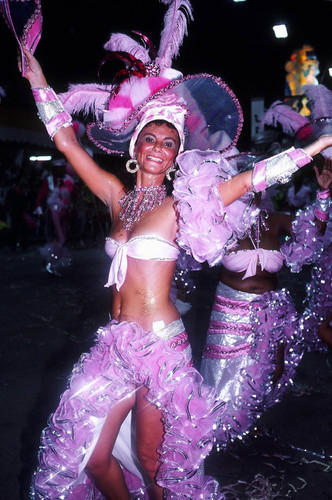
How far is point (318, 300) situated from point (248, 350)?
4.99 ft

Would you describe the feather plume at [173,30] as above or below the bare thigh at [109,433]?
above

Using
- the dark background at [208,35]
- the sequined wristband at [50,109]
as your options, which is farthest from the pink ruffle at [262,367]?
the dark background at [208,35]

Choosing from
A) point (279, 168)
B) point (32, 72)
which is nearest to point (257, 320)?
point (279, 168)

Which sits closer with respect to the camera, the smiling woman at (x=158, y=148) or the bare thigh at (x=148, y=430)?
the bare thigh at (x=148, y=430)

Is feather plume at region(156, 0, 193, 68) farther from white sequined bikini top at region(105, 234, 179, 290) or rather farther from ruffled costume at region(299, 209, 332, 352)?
ruffled costume at region(299, 209, 332, 352)

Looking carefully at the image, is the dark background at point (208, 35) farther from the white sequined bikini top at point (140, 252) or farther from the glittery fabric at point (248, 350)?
the white sequined bikini top at point (140, 252)

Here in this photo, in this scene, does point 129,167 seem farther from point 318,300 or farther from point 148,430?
point 318,300

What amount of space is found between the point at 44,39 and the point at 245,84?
394 inches

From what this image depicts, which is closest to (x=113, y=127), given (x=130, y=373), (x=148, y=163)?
(x=148, y=163)

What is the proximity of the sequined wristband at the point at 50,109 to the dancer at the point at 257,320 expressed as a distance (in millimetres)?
1602

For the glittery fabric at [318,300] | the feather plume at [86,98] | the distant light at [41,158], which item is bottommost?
the glittery fabric at [318,300]

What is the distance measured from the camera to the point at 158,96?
2.54 meters

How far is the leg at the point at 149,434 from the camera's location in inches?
85.7

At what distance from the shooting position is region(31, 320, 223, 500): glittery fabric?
208 cm
